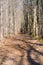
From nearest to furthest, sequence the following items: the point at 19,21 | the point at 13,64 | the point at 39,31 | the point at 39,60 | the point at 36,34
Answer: the point at 13,64 < the point at 39,60 < the point at 36,34 < the point at 39,31 < the point at 19,21

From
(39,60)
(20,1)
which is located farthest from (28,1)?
(39,60)

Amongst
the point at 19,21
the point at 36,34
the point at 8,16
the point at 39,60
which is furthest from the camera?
the point at 19,21

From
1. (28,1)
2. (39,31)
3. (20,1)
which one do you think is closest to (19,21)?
(20,1)

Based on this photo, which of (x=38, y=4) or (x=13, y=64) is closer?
(x=13, y=64)

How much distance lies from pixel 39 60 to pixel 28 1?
18629mm

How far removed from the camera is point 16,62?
8.21 m

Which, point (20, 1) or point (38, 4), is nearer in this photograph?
point (38, 4)

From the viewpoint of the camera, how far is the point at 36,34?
2033 cm

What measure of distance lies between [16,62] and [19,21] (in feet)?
90.8

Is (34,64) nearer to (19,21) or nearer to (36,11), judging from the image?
(36,11)

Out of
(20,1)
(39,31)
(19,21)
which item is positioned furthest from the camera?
(19,21)

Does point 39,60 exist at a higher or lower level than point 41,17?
lower

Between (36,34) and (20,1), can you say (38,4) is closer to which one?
(36,34)

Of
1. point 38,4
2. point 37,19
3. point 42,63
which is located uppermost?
point 38,4
